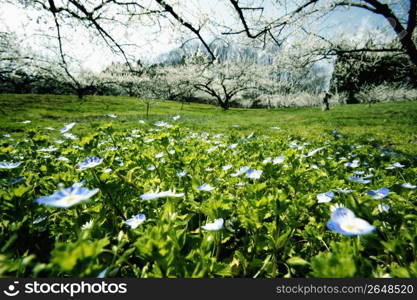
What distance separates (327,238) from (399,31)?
7.67m

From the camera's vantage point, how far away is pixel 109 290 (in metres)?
0.76

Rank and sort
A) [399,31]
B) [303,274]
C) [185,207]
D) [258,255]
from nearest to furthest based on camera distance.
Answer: [303,274] → [258,255] → [185,207] → [399,31]

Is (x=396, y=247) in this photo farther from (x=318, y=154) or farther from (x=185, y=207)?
(x=318, y=154)

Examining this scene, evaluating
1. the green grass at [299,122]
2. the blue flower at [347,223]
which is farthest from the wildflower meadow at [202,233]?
the green grass at [299,122]

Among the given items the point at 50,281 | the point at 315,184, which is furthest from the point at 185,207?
the point at 315,184

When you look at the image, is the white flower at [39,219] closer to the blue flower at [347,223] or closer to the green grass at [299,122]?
the green grass at [299,122]

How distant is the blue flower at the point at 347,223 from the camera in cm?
79

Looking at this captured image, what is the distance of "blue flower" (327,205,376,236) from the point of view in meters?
0.79

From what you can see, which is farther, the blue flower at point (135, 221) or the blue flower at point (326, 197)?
the blue flower at point (326, 197)

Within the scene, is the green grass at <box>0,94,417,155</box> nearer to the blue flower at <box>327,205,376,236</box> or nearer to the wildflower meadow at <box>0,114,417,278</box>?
the wildflower meadow at <box>0,114,417,278</box>

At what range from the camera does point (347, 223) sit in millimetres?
850

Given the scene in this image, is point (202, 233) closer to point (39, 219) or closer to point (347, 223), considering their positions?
point (347, 223)

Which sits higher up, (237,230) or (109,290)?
(109,290)

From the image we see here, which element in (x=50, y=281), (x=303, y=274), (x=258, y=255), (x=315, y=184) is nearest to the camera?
(x=50, y=281)
